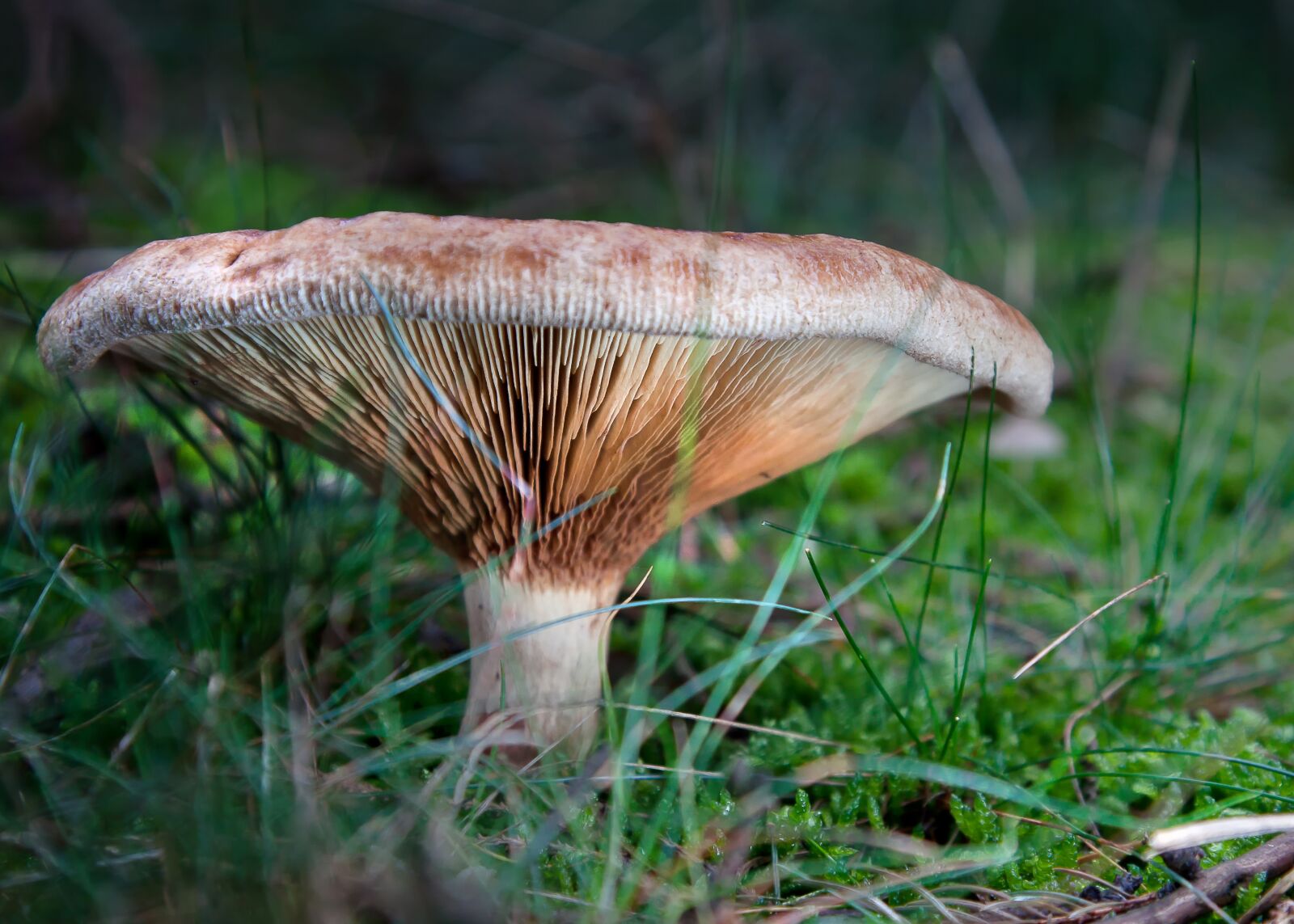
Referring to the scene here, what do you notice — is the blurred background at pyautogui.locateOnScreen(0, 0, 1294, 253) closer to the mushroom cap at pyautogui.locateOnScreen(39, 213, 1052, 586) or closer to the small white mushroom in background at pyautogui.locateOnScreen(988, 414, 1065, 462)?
the mushroom cap at pyautogui.locateOnScreen(39, 213, 1052, 586)

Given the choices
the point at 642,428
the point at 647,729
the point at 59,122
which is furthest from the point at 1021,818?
the point at 59,122

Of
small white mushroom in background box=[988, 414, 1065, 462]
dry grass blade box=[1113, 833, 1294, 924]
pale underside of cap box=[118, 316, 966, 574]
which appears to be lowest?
dry grass blade box=[1113, 833, 1294, 924]

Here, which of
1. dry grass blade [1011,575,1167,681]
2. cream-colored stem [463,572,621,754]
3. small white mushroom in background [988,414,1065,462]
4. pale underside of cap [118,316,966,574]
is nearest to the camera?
pale underside of cap [118,316,966,574]

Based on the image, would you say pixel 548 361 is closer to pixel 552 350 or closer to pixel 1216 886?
pixel 552 350

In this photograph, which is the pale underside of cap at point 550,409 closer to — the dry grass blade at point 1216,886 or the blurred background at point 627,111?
the blurred background at point 627,111

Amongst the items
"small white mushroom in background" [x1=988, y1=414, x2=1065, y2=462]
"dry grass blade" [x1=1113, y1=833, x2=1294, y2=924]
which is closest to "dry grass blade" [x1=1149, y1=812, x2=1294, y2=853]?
"dry grass blade" [x1=1113, y1=833, x2=1294, y2=924]

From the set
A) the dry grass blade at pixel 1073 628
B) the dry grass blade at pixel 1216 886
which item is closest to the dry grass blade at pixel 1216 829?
the dry grass blade at pixel 1216 886

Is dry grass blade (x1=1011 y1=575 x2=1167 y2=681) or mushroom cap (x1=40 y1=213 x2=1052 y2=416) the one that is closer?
mushroom cap (x1=40 y1=213 x2=1052 y2=416)

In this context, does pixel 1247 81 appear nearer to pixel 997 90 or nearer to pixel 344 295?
pixel 997 90
